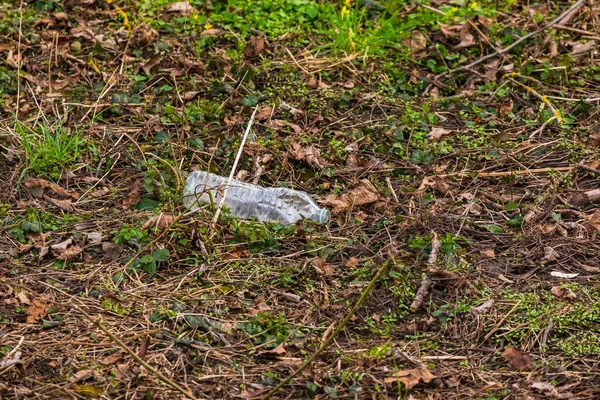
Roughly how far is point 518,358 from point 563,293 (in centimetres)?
50

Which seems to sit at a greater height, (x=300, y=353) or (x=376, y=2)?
(x=376, y=2)

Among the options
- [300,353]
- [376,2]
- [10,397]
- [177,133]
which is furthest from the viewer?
[376,2]

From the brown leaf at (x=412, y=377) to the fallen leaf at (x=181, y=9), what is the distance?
3.50 m

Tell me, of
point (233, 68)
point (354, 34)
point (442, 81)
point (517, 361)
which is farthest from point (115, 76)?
point (517, 361)

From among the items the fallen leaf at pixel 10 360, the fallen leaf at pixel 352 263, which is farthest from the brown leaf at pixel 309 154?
the fallen leaf at pixel 10 360

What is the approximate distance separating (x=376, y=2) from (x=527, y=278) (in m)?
2.74

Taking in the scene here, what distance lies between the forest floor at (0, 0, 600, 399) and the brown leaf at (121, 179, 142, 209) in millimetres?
15

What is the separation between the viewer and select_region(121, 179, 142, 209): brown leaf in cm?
445

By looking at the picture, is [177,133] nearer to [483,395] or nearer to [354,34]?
[354,34]

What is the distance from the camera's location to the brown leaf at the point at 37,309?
3646mm

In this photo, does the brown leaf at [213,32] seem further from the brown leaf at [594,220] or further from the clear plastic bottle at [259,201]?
the brown leaf at [594,220]

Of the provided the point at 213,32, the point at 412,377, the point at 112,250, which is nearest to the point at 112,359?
the point at 112,250

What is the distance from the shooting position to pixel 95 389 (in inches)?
128

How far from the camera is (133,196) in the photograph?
4469 millimetres
